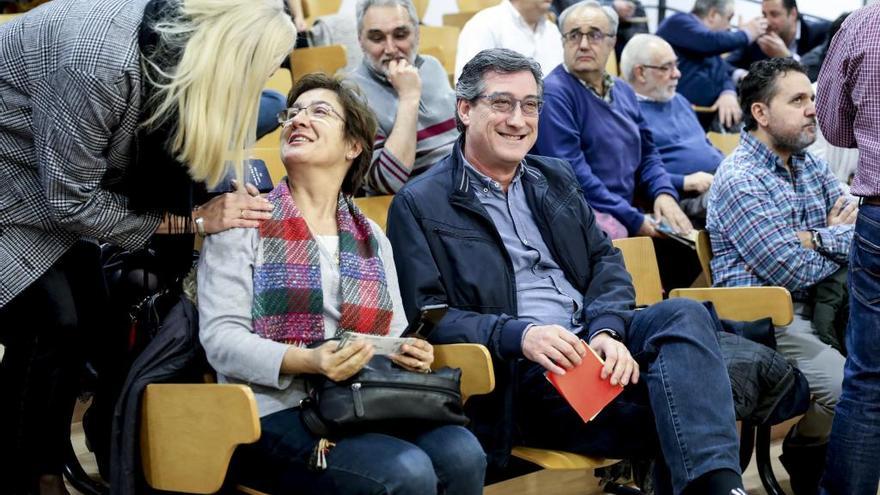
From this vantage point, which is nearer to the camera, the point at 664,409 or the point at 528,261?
the point at 664,409

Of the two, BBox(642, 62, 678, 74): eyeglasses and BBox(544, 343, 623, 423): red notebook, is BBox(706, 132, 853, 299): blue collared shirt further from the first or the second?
BBox(642, 62, 678, 74): eyeglasses

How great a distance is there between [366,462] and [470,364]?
35 centimetres

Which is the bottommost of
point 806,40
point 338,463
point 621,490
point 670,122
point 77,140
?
point 621,490

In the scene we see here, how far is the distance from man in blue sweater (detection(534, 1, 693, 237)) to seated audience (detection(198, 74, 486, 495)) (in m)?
1.25

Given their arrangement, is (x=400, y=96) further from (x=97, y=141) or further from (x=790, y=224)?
(x=97, y=141)

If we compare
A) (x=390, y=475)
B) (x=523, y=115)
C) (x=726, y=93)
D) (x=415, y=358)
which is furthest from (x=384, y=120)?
(x=726, y=93)

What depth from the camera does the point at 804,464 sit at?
2.77 m

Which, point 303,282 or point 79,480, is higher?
point 303,282

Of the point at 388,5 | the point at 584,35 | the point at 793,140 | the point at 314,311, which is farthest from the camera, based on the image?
the point at 584,35

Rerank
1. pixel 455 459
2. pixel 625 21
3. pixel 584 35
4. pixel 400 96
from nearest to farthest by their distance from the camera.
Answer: pixel 455 459 < pixel 400 96 < pixel 584 35 < pixel 625 21

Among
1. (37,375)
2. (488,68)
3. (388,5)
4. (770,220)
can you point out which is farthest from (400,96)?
(37,375)

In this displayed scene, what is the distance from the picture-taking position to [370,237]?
2.22 meters

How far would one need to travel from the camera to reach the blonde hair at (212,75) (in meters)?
1.84

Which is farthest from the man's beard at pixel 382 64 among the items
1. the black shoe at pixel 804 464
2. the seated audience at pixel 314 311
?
the black shoe at pixel 804 464
